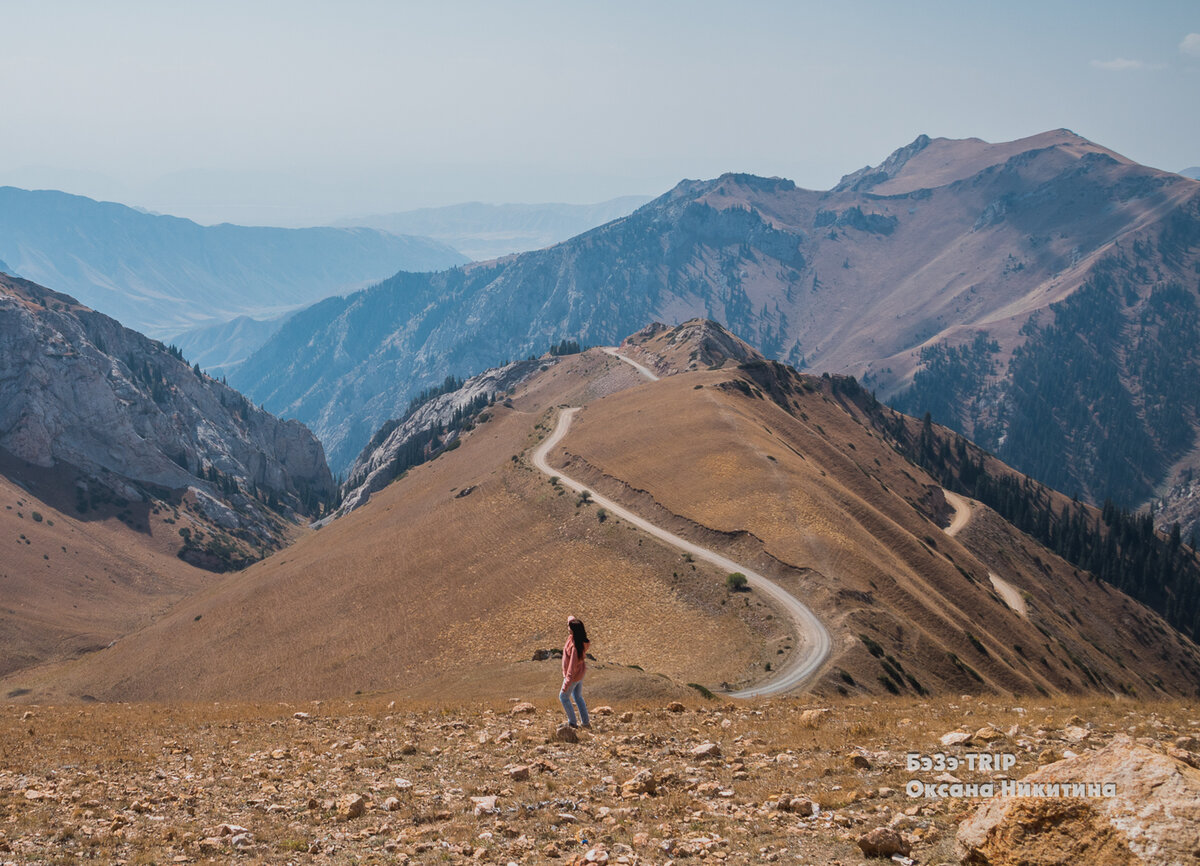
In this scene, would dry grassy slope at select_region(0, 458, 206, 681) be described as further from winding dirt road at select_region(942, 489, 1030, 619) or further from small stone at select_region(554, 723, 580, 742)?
winding dirt road at select_region(942, 489, 1030, 619)

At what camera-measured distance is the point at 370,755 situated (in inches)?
957

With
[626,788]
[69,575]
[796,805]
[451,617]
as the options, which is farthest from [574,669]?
[69,575]

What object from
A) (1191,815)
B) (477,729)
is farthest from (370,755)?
(1191,815)

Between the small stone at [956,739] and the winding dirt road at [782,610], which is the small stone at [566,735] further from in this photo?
the winding dirt road at [782,610]

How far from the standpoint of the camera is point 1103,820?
12031 millimetres

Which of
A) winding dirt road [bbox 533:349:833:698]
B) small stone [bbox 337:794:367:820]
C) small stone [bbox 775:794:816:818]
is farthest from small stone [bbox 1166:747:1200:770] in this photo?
winding dirt road [bbox 533:349:833:698]

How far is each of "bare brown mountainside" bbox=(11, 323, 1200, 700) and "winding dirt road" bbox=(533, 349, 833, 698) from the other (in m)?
1.14

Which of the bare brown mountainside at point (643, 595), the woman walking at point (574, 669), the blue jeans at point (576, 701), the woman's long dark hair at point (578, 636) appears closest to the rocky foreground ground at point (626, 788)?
the blue jeans at point (576, 701)

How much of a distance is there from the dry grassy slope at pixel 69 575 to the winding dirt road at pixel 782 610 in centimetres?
7942

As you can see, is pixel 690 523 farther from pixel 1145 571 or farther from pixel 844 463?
pixel 1145 571

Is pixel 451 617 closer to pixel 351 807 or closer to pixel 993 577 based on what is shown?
pixel 351 807

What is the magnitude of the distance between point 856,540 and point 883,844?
65.0 m

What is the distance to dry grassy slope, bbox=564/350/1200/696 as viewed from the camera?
64.7m

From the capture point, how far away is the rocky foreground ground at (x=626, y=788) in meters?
13.0
